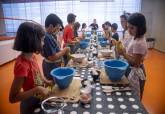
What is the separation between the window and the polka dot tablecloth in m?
5.59

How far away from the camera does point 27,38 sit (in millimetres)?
1164

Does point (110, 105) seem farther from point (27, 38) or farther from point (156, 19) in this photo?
point (156, 19)

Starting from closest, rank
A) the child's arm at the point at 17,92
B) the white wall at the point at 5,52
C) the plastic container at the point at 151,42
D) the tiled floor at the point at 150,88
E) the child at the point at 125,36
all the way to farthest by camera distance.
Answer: the child's arm at the point at 17,92 < the child at the point at 125,36 < the tiled floor at the point at 150,88 < the white wall at the point at 5,52 < the plastic container at the point at 151,42

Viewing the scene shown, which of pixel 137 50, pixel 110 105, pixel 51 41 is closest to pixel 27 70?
pixel 110 105

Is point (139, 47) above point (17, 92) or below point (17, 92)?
Answer: above

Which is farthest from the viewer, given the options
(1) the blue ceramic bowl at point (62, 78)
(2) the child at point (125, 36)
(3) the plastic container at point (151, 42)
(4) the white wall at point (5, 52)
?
(3) the plastic container at point (151, 42)

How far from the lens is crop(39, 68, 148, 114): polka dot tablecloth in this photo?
109 centimetres

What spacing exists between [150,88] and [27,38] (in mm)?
2828

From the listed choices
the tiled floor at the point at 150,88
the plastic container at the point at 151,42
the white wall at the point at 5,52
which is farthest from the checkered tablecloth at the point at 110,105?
the plastic container at the point at 151,42

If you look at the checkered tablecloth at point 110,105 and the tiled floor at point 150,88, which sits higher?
the checkered tablecloth at point 110,105

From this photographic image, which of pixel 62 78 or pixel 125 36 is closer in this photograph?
pixel 62 78

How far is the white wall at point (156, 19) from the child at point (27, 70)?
5941 mm

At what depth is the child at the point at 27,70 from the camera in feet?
3.61

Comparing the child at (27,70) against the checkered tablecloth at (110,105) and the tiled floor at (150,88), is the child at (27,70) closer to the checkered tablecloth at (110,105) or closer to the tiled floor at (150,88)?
the checkered tablecloth at (110,105)
